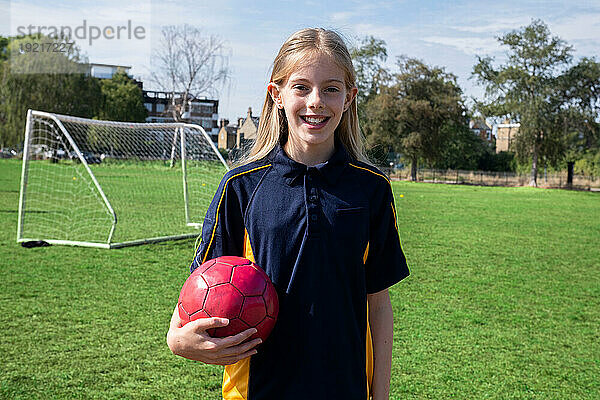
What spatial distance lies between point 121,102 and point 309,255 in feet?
177

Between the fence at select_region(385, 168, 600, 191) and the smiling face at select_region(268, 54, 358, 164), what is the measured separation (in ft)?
134

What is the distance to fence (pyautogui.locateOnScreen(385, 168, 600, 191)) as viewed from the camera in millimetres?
40594

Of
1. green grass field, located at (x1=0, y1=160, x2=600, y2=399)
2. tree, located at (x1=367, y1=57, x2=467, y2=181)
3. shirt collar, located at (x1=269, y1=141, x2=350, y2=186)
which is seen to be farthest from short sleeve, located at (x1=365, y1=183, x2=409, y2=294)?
tree, located at (x1=367, y1=57, x2=467, y2=181)

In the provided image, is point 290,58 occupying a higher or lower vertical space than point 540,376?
higher

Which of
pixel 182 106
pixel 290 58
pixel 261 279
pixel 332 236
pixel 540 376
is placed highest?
pixel 182 106

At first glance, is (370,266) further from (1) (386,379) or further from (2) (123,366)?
(2) (123,366)

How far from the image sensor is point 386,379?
1.80 metres

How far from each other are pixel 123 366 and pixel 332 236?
10.0 ft

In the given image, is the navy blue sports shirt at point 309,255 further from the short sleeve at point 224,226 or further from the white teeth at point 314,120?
the white teeth at point 314,120

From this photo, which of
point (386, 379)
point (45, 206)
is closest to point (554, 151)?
point (45, 206)

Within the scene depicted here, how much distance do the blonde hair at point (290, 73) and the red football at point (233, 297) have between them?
35 cm

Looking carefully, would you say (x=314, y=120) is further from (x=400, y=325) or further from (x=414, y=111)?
(x=414, y=111)

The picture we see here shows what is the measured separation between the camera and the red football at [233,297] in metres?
1.58

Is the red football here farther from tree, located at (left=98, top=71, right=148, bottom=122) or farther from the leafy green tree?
the leafy green tree
